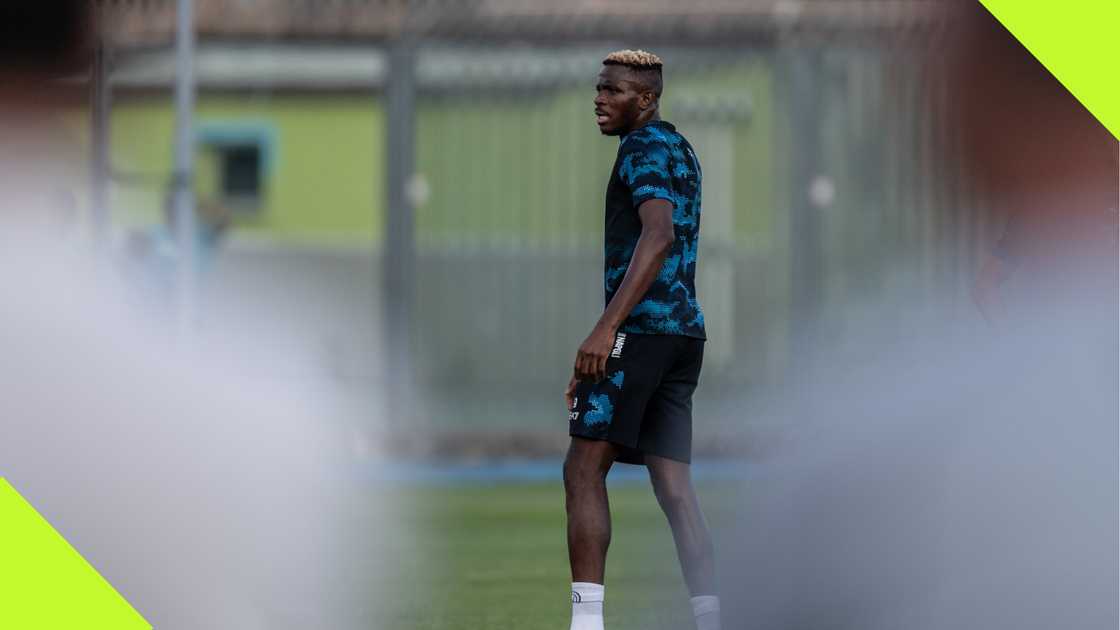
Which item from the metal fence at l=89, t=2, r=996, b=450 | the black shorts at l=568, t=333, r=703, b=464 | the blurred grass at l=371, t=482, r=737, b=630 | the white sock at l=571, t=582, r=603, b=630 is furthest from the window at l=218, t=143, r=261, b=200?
the white sock at l=571, t=582, r=603, b=630

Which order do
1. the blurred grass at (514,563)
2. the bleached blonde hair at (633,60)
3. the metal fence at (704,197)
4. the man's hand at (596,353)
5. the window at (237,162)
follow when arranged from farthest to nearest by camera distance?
the window at (237,162) < the metal fence at (704,197) < the blurred grass at (514,563) < the bleached blonde hair at (633,60) < the man's hand at (596,353)

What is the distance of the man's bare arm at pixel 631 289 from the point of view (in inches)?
232

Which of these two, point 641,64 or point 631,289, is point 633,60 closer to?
Result: point 641,64

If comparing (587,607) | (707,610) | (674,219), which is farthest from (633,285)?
(707,610)

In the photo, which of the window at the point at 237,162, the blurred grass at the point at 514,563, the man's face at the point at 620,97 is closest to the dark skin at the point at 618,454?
the man's face at the point at 620,97

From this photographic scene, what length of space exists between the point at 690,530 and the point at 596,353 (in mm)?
747

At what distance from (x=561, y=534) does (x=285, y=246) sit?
58.8ft

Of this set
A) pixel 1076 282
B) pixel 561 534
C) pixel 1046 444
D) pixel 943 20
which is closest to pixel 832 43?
pixel 943 20

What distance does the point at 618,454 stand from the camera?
626 centimetres

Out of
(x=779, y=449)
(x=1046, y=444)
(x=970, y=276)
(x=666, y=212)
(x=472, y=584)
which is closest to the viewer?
(x=666, y=212)

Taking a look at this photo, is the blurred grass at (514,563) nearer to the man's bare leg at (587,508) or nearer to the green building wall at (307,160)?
the man's bare leg at (587,508)

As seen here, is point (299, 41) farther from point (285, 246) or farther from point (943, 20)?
point (285, 246)

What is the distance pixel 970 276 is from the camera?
17.4m

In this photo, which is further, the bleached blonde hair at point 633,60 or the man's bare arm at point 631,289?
the bleached blonde hair at point 633,60
